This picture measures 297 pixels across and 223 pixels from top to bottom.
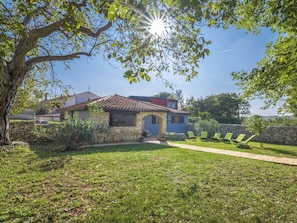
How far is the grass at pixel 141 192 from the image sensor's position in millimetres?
3650

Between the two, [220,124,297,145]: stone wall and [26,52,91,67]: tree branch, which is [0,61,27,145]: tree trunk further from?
[220,124,297,145]: stone wall

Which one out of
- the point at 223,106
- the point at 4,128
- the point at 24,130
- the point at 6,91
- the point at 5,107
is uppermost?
the point at 223,106

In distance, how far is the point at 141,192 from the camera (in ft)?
15.4

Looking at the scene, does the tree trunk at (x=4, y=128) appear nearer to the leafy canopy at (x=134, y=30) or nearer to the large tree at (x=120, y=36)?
the large tree at (x=120, y=36)

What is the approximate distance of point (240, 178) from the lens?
6254 mm

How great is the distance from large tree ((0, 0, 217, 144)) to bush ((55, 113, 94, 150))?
108 inches

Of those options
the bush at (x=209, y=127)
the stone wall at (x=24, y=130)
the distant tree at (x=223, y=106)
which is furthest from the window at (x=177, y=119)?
the stone wall at (x=24, y=130)

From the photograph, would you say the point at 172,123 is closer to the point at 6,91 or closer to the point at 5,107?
the point at 5,107

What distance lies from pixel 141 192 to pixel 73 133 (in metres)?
7.75

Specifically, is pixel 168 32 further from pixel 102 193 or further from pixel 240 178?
pixel 240 178

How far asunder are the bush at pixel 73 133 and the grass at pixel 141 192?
9.09ft

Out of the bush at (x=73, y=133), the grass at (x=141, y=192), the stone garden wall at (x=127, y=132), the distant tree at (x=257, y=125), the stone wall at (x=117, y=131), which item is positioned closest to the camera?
the grass at (x=141, y=192)

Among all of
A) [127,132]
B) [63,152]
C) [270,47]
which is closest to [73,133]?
[63,152]

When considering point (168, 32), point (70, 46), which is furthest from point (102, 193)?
point (70, 46)
